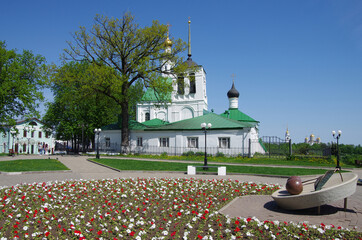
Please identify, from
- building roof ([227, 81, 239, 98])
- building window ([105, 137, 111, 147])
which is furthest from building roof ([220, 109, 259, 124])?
building window ([105, 137, 111, 147])

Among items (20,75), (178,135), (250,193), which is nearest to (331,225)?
(250,193)

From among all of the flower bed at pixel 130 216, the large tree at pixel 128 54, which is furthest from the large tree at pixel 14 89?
the flower bed at pixel 130 216

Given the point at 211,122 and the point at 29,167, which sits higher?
the point at 211,122

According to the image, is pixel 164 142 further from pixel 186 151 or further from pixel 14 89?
pixel 14 89

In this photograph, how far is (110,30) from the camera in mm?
28125

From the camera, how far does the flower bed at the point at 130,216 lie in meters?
5.78

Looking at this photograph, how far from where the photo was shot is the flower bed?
5.78m

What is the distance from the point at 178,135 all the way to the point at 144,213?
23.8 meters

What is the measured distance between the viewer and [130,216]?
7.02 meters

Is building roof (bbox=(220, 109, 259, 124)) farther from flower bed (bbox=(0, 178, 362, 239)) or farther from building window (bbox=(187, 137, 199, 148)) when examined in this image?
flower bed (bbox=(0, 178, 362, 239))

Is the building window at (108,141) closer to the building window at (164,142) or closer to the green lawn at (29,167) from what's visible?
the building window at (164,142)

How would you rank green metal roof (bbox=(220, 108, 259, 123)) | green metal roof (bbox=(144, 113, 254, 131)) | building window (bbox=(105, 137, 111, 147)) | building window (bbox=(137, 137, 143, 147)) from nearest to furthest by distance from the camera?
green metal roof (bbox=(144, 113, 254, 131))
building window (bbox=(137, 137, 143, 147))
building window (bbox=(105, 137, 111, 147))
green metal roof (bbox=(220, 108, 259, 123))

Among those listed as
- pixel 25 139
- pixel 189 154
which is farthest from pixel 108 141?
pixel 25 139

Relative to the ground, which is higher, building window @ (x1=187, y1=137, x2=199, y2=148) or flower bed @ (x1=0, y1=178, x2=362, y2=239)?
building window @ (x1=187, y1=137, x2=199, y2=148)
